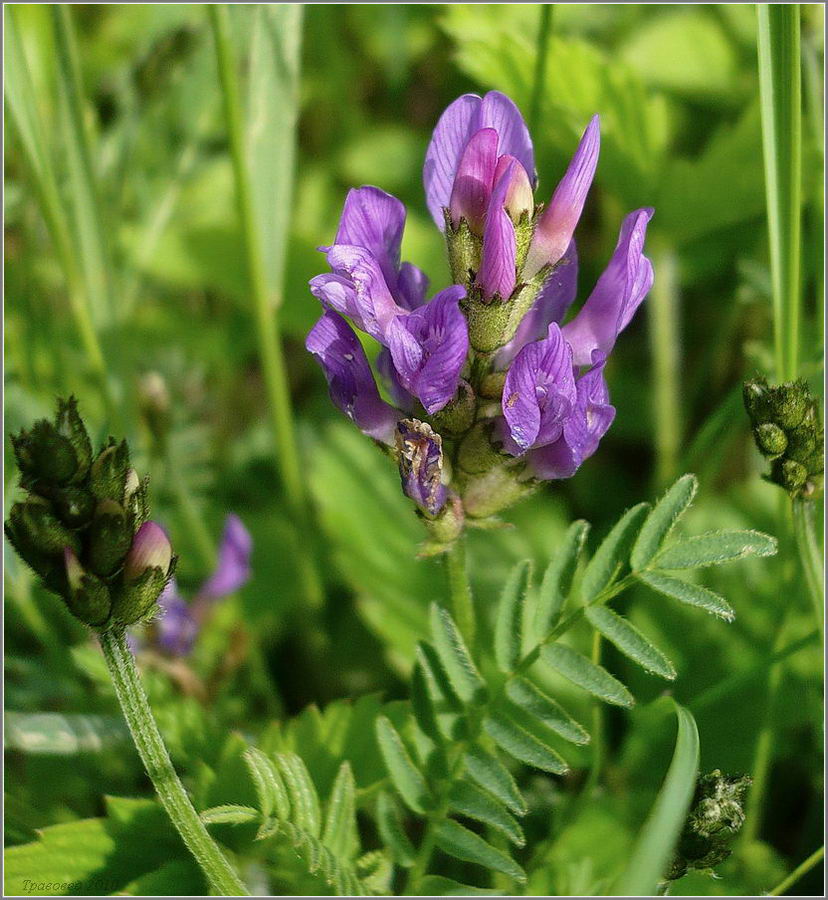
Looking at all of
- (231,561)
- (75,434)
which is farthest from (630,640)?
(231,561)

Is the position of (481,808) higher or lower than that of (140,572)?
lower

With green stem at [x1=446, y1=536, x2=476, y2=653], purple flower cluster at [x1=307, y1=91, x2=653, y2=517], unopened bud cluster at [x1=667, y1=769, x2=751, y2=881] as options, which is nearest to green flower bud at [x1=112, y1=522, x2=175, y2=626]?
purple flower cluster at [x1=307, y1=91, x2=653, y2=517]

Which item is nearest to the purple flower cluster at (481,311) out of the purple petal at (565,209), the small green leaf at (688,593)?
the purple petal at (565,209)

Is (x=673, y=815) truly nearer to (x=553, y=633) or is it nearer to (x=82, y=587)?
(x=553, y=633)

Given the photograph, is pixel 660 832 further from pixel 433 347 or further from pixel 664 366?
pixel 664 366

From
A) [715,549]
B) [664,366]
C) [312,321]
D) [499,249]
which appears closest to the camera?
[499,249]

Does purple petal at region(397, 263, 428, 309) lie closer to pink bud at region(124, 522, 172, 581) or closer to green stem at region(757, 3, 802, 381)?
pink bud at region(124, 522, 172, 581)
